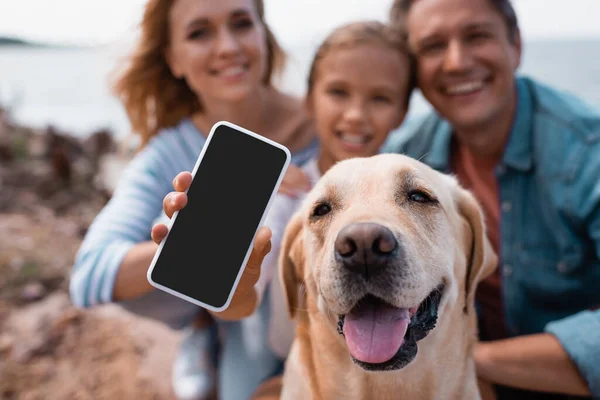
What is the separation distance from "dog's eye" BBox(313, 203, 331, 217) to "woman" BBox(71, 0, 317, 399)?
781 millimetres

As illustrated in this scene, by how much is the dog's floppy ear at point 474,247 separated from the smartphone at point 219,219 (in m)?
0.78

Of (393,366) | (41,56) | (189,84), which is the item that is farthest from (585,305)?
(41,56)

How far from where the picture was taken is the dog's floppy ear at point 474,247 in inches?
69.2

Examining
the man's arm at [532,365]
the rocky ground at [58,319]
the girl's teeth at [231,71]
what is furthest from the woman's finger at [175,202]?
the rocky ground at [58,319]

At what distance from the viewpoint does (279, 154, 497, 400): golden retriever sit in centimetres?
132

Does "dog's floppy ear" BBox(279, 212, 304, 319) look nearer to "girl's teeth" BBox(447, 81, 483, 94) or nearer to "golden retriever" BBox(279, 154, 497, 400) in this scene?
"golden retriever" BBox(279, 154, 497, 400)

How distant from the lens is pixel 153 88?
2854 millimetres

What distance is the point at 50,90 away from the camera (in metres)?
8.73

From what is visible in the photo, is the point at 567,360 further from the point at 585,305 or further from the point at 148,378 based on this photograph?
the point at 148,378

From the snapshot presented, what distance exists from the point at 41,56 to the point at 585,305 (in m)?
13.5

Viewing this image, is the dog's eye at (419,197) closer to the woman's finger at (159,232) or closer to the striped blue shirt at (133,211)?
the woman's finger at (159,232)

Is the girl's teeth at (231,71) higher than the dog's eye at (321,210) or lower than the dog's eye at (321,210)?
higher

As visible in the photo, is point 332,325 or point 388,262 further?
point 332,325

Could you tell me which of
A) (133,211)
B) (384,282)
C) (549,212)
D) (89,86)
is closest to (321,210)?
(384,282)
